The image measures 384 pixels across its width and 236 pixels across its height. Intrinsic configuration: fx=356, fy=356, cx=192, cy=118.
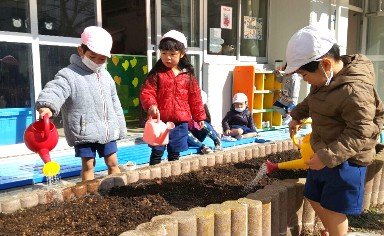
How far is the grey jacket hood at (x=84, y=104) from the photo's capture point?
7.77ft

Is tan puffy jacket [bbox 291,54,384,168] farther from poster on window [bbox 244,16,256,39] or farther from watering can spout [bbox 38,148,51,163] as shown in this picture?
poster on window [bbox 244,16,256,39]

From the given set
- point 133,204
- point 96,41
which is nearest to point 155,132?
point 133,204

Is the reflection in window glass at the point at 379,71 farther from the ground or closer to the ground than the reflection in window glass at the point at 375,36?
closer to the ground

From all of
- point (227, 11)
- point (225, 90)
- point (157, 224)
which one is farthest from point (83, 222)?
point (227, 11)

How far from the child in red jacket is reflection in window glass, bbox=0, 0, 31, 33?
2.05 metres

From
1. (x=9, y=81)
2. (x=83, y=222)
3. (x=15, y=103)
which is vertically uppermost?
(x=9, y=81)

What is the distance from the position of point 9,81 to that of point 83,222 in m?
2.83

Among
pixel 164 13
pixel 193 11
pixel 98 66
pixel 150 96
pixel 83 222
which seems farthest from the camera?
pixel 193 11

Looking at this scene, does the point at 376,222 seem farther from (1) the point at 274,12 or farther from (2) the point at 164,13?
(1) the point at 274,12

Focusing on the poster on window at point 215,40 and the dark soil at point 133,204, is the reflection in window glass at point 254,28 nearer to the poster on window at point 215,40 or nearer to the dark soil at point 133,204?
the poster on window at point 215,40

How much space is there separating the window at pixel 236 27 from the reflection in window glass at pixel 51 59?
2.60 metres

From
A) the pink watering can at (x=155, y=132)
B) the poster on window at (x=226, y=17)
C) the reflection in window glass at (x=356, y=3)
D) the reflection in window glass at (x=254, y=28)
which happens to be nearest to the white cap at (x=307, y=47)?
the pink watering can at (x=155, y=132)

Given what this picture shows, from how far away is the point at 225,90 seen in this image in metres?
6.16

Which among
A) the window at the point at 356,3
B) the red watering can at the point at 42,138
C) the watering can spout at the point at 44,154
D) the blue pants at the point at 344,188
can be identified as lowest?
the blue pants at the point at 344,188
